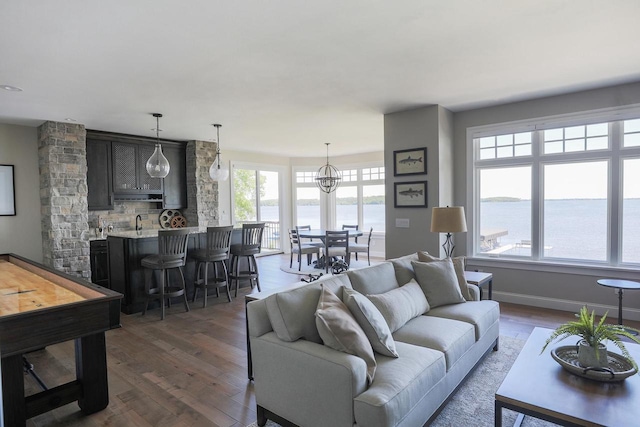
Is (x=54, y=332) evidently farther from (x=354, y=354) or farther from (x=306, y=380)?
(x=354, y=354)

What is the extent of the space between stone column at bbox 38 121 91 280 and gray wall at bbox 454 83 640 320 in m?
5.67

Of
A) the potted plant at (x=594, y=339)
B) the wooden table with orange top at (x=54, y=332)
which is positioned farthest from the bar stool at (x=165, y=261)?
the potted plant at (x=594, y=339)

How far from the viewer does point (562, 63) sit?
344cm

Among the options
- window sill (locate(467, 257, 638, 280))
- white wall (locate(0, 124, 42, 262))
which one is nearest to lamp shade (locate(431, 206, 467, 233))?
window sill (locate(467, 257, 638, 280))

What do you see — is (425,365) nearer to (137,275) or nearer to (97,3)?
(97,3)

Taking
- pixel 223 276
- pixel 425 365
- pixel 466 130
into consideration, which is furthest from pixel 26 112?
pixel 466 130

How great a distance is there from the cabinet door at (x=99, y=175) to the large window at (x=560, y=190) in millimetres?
5966

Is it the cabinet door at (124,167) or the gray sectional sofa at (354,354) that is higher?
the cabinet door at (124,167)

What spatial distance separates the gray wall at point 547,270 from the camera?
13.8ft

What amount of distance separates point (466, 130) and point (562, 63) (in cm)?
179

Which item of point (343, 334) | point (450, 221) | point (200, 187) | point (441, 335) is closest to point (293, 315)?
point (343, 334)

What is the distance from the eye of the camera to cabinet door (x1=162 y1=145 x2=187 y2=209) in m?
7.16

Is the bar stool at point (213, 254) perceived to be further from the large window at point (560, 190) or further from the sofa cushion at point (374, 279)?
the large window at point (560, 190)

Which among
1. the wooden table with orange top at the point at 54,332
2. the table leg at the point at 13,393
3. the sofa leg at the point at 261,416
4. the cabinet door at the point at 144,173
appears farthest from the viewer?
the cabinet door at the point at 144,173
